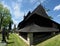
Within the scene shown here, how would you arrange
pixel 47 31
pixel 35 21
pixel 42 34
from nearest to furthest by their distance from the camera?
1. pixel 47 31
2. pixel 42 34
3. pixel 35 21

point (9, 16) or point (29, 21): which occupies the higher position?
point (9, 16)

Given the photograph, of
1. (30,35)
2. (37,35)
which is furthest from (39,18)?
(30,35)

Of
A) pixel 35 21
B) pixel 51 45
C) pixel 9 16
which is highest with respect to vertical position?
pixel 9 16

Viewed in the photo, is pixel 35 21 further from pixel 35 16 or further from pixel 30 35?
pixel 30 35

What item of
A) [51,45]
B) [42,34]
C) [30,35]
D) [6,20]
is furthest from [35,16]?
[6,20]

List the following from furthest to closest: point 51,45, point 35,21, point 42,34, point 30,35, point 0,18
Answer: point 0,18 → point 35,21 → point 42,34 → point 30,35 → point 51,45

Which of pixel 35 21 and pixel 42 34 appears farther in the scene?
pixel 35 21

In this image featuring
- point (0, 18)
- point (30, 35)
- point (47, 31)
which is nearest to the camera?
point (30, 35)

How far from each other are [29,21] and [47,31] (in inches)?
288

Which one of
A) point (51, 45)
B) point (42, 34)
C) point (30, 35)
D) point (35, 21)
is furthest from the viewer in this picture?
point (35, 21)

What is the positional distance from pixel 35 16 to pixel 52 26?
13.3ft

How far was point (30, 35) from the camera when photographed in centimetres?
2241

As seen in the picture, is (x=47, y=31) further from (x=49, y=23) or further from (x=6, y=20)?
(x=6, y=20)

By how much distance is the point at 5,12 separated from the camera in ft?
294
